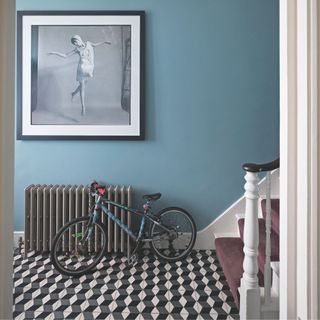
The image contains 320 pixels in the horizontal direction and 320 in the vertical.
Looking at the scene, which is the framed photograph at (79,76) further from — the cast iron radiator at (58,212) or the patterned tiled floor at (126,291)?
the patterned tiled floor at (126,291)

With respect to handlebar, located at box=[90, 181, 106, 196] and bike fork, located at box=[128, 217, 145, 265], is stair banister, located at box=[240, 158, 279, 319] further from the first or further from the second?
handlebar, located at box=[90, 181, 106, 196]

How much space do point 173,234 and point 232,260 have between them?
0.78 meters

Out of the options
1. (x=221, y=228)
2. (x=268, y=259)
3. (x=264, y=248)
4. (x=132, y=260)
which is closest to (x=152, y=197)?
(x=132, y=260)

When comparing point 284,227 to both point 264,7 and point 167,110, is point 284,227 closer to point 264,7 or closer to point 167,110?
point 167,110

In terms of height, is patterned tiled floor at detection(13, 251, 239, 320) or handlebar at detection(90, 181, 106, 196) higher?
handlebar at detection(90, 181, 106, 196)

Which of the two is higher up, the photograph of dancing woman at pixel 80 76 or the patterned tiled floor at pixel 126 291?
the photograph of dancing woman at pixel 80 76

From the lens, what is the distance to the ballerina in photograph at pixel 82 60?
11.2ft

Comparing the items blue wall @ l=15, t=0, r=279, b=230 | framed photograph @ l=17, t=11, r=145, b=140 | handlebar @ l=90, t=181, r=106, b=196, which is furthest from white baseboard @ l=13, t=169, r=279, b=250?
framed photograph @ l=17, t=11, r=145, b=140

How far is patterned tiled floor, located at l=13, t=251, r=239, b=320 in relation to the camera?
2.40 metres

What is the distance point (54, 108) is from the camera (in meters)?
3.45

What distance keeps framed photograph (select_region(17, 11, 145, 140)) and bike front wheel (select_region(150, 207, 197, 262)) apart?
2.94 feet

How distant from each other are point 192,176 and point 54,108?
158cm

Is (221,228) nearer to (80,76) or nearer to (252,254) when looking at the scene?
(252,254)

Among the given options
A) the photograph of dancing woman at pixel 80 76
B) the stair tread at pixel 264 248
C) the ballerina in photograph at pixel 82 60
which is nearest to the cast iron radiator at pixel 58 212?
the photograph of dancing woman at pixel 80 76
